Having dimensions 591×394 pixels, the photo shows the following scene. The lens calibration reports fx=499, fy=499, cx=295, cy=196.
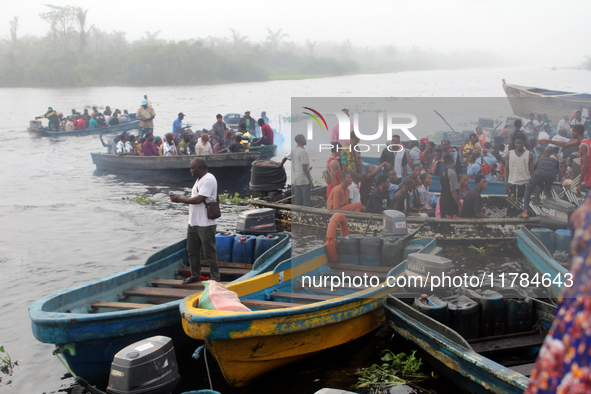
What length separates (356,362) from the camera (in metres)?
5.82

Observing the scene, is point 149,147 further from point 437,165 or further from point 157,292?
point 157,292

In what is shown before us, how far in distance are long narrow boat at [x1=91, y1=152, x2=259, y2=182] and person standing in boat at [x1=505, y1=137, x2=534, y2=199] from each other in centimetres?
831

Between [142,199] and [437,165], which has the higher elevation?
[437,165]

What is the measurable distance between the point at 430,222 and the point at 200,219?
4.93 meters

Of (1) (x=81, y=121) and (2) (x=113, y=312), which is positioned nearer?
(2) (x=113, y=312)

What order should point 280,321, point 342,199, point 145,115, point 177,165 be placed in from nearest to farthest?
1. point 280,321
2. point 342,199
3. point 177,165
4. point 145,115

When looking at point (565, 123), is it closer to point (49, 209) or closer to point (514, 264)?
point (514, 264)

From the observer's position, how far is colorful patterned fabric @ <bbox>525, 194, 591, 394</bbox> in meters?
1.08

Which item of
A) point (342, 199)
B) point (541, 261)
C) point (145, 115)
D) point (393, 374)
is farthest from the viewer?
point (145, 115)

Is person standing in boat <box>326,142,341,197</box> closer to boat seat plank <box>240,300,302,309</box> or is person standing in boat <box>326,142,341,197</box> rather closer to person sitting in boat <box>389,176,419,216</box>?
person sitting in boat <box>389,176,419,216</box>

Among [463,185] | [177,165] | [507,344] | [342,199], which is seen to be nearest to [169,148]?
[177,165]

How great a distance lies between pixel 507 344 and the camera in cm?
533

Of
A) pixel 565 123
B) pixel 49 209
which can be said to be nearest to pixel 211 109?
pixel 49 209

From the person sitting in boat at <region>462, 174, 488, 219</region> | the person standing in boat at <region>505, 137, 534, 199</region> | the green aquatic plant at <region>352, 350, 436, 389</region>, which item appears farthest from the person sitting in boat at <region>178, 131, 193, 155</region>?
the green aquatic plant at <region>352, 350, 436, 389</region>
